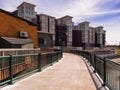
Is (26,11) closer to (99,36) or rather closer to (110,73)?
(110,73)

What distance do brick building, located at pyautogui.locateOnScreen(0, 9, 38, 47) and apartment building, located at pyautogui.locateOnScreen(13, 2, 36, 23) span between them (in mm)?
18523

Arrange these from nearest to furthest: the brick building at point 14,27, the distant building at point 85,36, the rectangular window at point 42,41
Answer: the brick building at point 14,27
the rectangular window at point 42,41
the distant building at point 85,36

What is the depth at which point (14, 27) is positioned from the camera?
1042 inches

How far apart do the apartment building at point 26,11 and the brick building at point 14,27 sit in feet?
60.8

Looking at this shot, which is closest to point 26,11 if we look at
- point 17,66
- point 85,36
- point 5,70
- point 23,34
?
point 23,34

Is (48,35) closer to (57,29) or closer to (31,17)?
(31,17)

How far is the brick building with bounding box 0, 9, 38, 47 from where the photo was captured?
24086 mm

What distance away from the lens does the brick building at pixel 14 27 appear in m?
24.1

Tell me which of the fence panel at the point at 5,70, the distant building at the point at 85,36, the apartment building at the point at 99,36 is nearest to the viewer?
the fence panel at the point at 5,70

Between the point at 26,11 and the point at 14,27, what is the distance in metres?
24.3

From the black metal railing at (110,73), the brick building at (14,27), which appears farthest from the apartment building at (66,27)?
the black metal railing at (110,73)

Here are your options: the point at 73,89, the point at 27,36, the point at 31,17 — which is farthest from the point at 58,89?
the point at 31,17

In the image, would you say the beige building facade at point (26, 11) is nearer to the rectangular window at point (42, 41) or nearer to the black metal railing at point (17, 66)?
the rectangular window at point (42, 41)

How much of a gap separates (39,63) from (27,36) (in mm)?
17081
